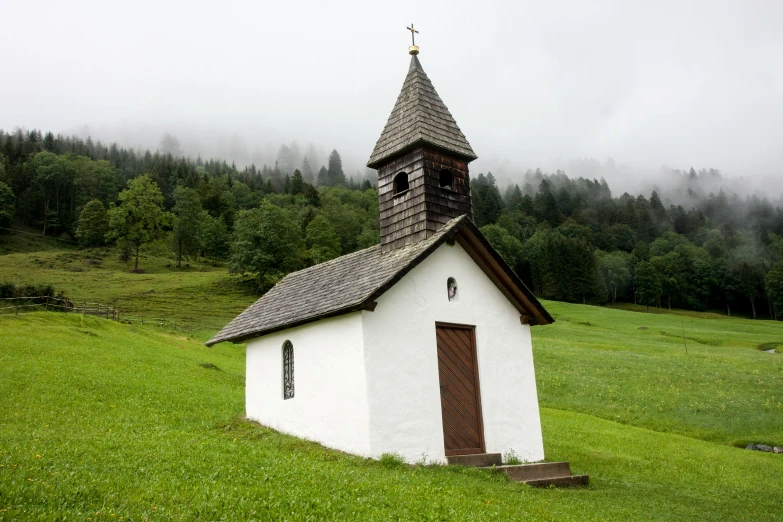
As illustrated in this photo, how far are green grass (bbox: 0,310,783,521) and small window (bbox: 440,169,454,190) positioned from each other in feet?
24.6

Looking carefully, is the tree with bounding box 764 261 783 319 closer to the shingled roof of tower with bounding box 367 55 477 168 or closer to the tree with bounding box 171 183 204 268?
the tree with bounding box 171 183 204 268

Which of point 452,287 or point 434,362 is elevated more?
point 452,287

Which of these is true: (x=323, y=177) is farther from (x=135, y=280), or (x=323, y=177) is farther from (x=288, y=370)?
(x=288, y=370)

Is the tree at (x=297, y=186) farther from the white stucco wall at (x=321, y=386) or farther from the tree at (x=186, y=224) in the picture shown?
the white stucco wall at (x=321, y=386)

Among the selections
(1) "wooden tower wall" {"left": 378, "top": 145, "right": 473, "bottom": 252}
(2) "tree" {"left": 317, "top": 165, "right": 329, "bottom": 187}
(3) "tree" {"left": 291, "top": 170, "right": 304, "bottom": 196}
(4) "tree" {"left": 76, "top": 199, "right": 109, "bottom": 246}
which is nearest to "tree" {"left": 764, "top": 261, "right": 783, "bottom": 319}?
(3) "tree" {"left": 291, "top": 170, "right": 304, "bottom": 196}

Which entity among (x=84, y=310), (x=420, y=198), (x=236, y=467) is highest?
(x=420, y=198)

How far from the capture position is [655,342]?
46.7m

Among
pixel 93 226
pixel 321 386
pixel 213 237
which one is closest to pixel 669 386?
pixel 321 386

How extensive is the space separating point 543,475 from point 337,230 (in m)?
83.9

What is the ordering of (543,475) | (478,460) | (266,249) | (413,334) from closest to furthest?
(543,475)
(478,460)
(413,334)
(266,249)

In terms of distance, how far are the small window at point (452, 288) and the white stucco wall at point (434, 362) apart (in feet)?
0.41

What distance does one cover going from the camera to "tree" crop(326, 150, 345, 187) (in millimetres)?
173125

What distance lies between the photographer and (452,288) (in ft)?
47.8

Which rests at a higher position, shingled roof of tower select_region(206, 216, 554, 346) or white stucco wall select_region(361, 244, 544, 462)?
shingled roof of tower select_region(206, 216, 554, 346)
